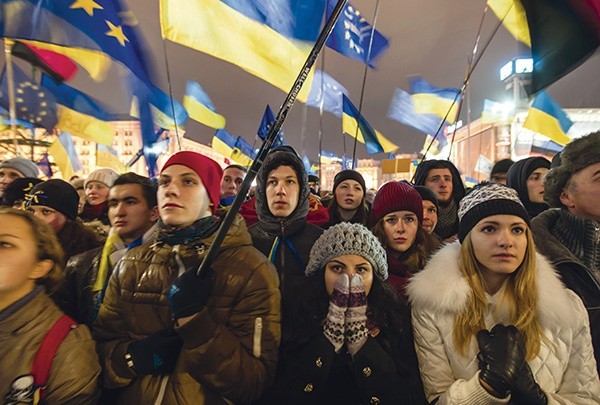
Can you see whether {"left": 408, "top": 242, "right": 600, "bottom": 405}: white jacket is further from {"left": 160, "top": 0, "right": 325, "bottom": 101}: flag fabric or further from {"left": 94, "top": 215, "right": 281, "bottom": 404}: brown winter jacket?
{"left": 160, "top": 0, "right": 325, "bottom": 101}: flag fabric

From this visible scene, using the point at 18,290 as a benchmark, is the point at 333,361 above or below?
below

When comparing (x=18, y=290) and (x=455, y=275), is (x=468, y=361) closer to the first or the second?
(x=455, y=275)

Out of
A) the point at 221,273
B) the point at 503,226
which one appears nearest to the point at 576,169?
the point at 503,226

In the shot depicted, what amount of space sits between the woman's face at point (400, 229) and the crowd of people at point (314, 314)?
643mm

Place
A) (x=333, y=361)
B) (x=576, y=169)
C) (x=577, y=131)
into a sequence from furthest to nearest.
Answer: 1. (x=577, y=131)
2. (x=576, y=169)
3. (x=333, y=361)

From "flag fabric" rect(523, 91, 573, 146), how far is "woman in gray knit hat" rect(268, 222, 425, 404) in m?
8.61

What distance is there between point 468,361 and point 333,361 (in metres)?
0.76

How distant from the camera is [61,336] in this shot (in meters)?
1.69

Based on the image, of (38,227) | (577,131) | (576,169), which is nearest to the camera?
(38,227)

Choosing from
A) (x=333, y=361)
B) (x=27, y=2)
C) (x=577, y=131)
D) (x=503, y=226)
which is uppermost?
(x=577, y=131)

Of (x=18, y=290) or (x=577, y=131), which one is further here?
(x=577, y=131)

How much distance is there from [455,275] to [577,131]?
55.2 meters

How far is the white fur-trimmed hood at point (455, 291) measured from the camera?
6.25 ft

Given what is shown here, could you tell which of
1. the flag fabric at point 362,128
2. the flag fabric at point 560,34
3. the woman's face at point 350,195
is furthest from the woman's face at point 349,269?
the flag fabric at point 362,128
